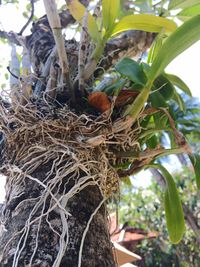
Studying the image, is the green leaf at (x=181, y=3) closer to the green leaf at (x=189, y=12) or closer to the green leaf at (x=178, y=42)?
the green leaf at (x=189, y=12)

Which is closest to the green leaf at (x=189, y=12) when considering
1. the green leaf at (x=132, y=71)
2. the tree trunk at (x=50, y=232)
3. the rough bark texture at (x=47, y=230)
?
the green leaf at (x=132, y=71)

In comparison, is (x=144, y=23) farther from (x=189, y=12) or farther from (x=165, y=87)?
(x=189, y=12)

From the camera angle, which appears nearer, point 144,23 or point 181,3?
point 144,23

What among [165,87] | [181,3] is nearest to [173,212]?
[165,87]

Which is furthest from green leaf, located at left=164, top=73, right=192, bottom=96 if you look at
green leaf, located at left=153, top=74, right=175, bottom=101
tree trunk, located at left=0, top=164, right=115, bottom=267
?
tree trunk, located at left=0, top=164, right=115, bottom=267

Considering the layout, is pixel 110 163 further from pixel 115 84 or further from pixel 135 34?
pixel 135 34

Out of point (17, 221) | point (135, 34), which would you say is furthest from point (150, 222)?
point (17, 221)

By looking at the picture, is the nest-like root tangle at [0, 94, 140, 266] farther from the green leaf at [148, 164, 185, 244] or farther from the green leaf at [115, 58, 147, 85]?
the green leaf at [148, 164, 185, 244]
